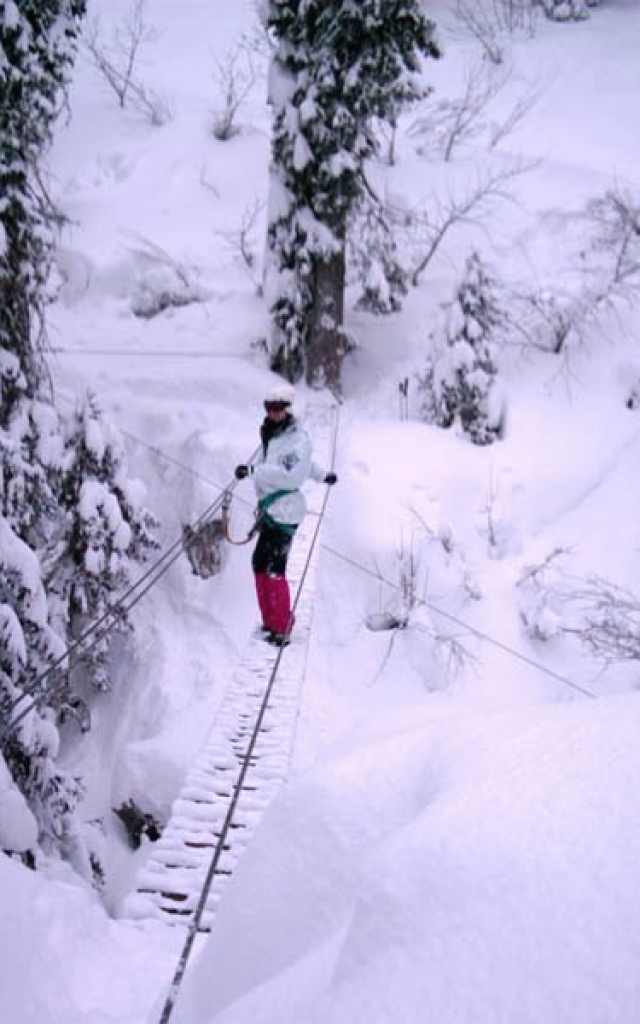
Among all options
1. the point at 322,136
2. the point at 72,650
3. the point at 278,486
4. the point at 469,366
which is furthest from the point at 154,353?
the point at 72,650

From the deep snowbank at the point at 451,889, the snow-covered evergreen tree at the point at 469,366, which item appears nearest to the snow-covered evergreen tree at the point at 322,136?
the snow-covered evergreen tree at the point at 469,366

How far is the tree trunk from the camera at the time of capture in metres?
11.5

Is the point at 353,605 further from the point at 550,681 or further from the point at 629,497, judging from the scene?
the point at 629,497

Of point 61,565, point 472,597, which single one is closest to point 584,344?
point 472,597

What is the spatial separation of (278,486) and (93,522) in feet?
9.59

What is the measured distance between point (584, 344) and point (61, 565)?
9152 mm

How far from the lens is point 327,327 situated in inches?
461

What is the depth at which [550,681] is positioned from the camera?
798 centimetres

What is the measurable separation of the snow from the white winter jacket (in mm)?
1823

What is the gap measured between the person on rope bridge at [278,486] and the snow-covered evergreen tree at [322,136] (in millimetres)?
6257

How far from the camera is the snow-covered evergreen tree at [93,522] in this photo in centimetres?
754

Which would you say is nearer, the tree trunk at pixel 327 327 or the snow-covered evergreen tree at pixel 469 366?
the snow-covered evergreen tree at pixel 469 366

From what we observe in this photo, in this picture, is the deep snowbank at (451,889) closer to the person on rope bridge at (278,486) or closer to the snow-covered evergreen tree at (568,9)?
the person on rope bridge at (278,486)

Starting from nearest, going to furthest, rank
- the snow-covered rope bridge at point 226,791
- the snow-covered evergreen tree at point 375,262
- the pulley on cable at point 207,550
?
the snow-covered rope bridge at point 226,791
the pulley on cable at point 207,550
the snow-covered evergreen tree at point 375,262
